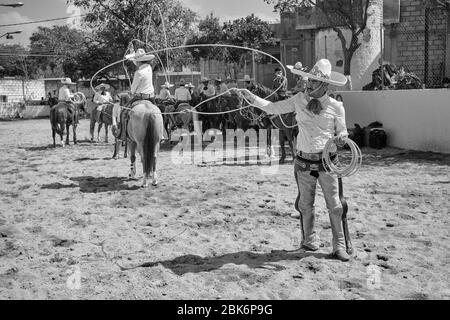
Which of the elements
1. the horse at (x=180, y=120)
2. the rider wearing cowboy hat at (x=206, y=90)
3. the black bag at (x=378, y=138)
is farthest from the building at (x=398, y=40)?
the horse at (x=180, y=120)

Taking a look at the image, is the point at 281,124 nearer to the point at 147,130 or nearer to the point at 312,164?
the point at 147,130

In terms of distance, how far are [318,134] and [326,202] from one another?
78cm

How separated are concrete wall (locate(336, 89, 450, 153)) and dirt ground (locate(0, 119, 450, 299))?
1501mm

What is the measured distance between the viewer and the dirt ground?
4.77m

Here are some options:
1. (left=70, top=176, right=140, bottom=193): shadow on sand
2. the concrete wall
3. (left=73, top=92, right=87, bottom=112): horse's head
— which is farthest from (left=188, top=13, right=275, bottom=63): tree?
(left=70, top=176, right=140, bottom=193): shadow on sand

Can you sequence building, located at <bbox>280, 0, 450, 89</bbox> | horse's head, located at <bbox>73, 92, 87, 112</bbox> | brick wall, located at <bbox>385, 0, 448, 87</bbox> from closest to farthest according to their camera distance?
1. brick wall, located at <bbox>385, 0, 448, 87</bbox>
2. building, located at <bbox>280, 0, 450, 89</bbox>
3. horse's head, located at <bbox>73, 92, 87, 112</bbox>

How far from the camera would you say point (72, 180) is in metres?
10.9

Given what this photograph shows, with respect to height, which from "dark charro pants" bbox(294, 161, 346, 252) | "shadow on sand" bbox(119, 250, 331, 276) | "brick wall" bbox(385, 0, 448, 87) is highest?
"brick wall" bbox(385, 0, 448, 87)

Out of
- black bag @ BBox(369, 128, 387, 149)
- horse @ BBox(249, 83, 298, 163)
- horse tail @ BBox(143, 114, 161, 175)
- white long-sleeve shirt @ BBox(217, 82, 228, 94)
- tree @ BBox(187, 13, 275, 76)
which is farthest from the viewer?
tree @ BBox(187, 13, 275, 76)

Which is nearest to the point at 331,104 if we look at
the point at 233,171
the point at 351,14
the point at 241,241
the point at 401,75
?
the point at 241,241

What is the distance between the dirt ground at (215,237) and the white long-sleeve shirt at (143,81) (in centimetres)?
194

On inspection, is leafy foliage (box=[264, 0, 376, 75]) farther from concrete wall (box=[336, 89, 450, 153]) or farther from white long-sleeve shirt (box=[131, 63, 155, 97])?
white long-sleeve shirt (box=[131, 63, 155, 97])

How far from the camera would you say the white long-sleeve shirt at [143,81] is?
979 centimetres
